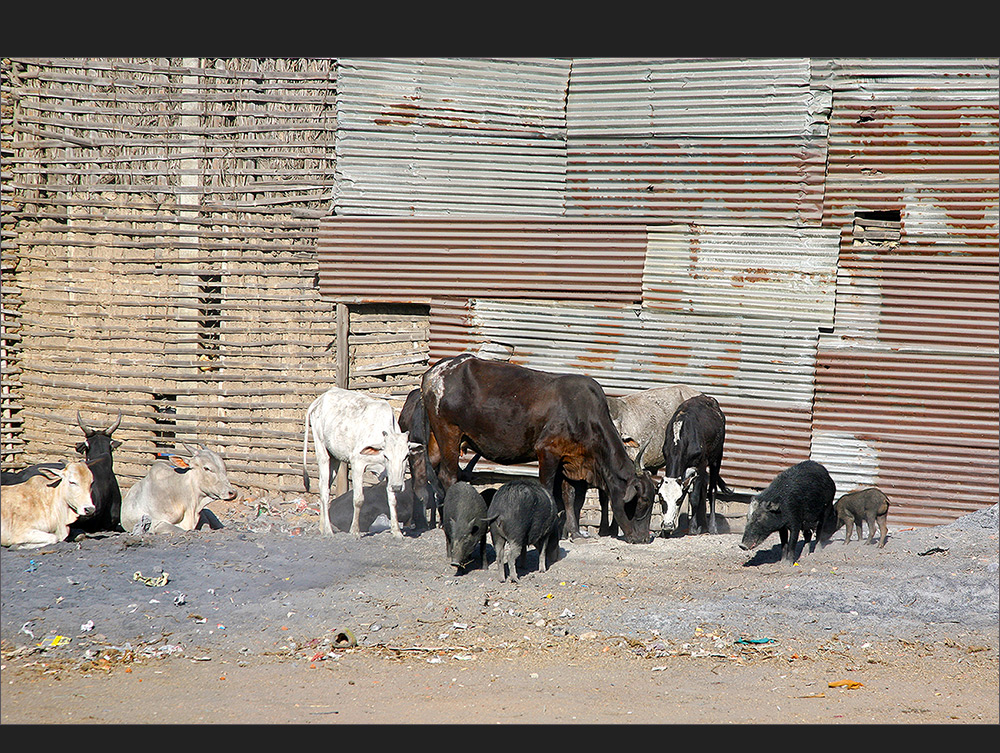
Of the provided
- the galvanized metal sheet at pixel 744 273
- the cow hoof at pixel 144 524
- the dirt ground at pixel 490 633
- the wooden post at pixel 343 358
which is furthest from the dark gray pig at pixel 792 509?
the cow hoof at pixel 144 524

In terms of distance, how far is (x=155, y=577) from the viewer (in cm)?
964

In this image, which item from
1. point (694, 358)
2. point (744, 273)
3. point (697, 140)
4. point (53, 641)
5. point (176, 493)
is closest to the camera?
point (53, 641)

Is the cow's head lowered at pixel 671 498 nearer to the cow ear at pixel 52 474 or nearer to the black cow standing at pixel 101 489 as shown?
the black cow standing at pixel 101 489

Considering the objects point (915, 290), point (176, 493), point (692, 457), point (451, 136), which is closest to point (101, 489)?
point (176, 493)

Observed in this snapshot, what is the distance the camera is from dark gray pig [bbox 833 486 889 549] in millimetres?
11250

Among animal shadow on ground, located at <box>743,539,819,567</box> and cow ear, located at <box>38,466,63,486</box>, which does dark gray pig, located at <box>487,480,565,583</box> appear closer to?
animal shadow on ground, located at <box>743,539,819,567</box>

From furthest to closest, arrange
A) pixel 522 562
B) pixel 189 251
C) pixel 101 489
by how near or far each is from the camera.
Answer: pixel 189 251, pixel 101 489, pixel 522 562

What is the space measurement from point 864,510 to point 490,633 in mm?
4928

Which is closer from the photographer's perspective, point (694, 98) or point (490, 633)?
point (490, 633)

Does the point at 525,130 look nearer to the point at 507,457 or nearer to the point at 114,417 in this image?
the point at 507,457

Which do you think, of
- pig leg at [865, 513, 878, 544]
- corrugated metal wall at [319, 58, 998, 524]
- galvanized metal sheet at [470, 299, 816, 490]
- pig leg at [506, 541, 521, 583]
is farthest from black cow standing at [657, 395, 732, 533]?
pig leg at [506, 541, 521, 583]

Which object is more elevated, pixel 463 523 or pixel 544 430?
pixel 544 430

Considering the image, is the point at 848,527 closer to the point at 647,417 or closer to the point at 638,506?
the point at 638,506

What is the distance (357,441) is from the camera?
12.1 metres
